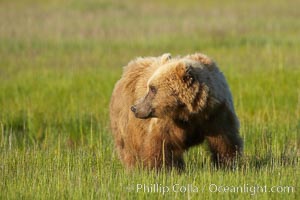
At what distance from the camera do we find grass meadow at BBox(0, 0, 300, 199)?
5418 millimetres

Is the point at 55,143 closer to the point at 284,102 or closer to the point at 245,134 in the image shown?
the point at 245,134

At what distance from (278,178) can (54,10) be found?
18448 mm

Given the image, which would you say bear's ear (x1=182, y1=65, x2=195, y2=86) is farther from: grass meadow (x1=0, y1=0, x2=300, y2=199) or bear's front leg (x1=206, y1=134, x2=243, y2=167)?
grass meadow (x1=0, y1=0, x2=300, y2=199)

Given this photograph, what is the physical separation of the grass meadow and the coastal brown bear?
0.19m

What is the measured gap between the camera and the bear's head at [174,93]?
18.9 ft

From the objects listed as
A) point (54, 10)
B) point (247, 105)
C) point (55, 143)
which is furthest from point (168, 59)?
point (54, 10)

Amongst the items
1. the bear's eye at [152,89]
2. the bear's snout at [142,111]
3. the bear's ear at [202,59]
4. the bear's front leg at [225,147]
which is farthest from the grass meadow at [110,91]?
the bear's ear at [202,59]

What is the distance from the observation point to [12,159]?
21.8 ft

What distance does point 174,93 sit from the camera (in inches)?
231

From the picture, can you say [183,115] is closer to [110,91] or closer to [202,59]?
[202,59]

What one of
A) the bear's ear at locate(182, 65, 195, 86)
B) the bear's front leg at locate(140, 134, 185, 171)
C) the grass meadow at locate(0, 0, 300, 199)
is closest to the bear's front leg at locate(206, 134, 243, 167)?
the grass meadow at locate(0, 0, 300, 199)

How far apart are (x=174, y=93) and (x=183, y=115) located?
20 centimetres

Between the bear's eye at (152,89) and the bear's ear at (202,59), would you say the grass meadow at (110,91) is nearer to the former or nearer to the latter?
the bear's eye at (152,89)

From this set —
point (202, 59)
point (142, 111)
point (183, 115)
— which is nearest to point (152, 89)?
point (142, 111)
